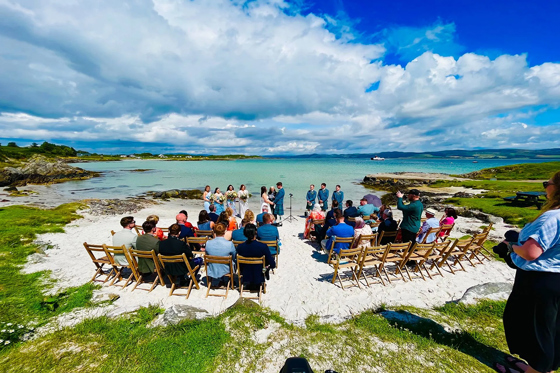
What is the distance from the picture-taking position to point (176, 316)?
4188mm

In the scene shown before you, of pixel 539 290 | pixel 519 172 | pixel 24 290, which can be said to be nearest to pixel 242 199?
pixel 24 290

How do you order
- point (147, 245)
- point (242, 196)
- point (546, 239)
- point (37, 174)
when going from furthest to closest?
1. point (37, 174)
2. point (242, 196)
3. point (147, 245)
4. point (546, 239)

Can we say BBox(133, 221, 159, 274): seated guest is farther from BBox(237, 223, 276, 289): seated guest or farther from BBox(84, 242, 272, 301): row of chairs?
BBox(237, 223, 276, 289): seated guest

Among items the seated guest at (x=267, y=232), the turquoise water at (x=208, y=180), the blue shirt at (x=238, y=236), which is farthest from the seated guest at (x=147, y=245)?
the turquoise water at (x=208, y=180)

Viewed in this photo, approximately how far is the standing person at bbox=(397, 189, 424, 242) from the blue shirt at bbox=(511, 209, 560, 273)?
395cm

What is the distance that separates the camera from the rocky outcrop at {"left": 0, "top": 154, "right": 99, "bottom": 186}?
33.5 meters

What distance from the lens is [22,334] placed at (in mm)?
3756

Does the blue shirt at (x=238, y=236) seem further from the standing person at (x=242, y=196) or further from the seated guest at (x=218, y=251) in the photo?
the standing person at (x=242, y=196)

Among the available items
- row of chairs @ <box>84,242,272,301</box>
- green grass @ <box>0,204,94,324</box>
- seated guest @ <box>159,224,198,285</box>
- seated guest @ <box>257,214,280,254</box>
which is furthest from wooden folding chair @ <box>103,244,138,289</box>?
seated guest @ <box>257,214,280,254</box>

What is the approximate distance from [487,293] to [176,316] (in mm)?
6534

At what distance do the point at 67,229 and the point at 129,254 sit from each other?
8445 mm

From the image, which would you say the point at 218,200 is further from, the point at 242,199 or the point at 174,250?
the point at 174,250

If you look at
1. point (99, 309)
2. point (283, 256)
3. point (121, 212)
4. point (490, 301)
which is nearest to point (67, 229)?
point (121, 212)

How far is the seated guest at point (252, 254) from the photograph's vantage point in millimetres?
5336
